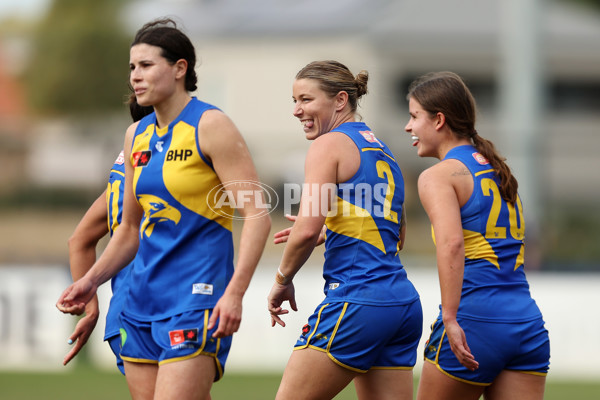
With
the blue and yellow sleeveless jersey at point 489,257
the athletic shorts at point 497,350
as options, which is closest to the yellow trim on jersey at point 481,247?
the blue and yellow sleeveless jersey at point 489,257

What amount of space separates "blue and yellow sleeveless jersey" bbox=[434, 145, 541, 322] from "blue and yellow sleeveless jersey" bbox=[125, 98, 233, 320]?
107 cm

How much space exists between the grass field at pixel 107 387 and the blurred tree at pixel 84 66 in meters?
20.2

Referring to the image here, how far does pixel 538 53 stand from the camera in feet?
51.0

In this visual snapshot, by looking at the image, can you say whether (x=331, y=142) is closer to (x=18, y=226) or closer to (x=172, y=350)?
(x=172, y=350)

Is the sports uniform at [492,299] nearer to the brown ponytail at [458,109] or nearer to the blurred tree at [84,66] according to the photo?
the brown ponytail at [458,109]

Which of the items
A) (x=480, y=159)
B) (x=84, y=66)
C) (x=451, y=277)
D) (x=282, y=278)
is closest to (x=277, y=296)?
(x=282, y=278)

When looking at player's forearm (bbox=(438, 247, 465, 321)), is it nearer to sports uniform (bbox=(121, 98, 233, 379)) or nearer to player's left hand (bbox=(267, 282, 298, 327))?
player's left hand (bbox=(267, 282, 298, 327))

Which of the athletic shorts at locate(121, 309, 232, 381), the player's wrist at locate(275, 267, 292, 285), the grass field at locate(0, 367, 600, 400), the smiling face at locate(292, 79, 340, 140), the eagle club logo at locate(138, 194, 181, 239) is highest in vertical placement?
the smiling face at locate(292, 79, 340, 140)

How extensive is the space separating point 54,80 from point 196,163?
28.0 meters


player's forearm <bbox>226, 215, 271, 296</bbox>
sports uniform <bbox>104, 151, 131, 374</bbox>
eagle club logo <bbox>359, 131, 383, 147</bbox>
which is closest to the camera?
player's forearm <bbox>226, 215, 271, 296</bbox>

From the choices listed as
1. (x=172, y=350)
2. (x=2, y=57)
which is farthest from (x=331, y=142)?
(x=2, y=57)

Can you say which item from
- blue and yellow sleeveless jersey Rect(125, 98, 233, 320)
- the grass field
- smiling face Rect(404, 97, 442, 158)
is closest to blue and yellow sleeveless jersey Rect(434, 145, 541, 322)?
smiling face Rect(404, 97, 442, 158)

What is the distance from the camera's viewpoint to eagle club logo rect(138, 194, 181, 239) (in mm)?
3902

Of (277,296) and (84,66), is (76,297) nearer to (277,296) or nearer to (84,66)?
(277,296)
